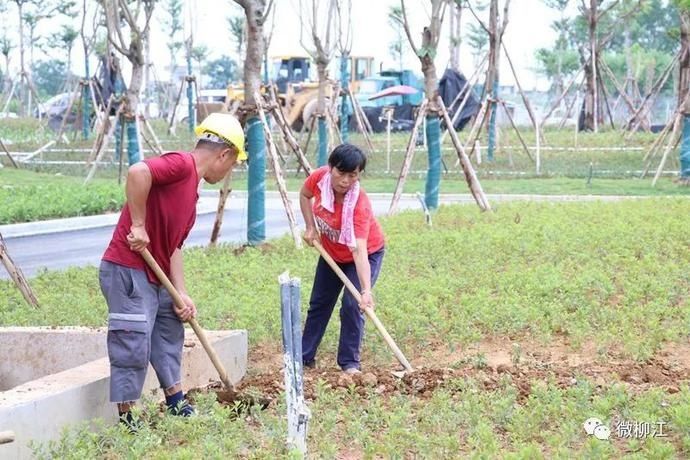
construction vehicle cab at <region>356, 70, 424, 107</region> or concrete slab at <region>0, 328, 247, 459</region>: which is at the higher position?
concrete slab at <region>0, 328, 247, 459</region>

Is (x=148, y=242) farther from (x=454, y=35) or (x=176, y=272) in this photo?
(x=454, y=35)

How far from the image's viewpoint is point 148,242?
5113mm

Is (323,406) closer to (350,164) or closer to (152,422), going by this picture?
(152,422)

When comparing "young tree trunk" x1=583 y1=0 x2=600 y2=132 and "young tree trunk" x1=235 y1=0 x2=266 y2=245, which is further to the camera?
"young tree trunk" x1=583 y1=0 x2=600 y2=132

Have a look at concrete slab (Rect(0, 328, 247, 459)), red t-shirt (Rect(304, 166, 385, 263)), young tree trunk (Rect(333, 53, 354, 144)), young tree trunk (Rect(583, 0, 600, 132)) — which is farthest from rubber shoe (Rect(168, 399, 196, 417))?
young tree trunk (Rect(583, 0, 600, 132))

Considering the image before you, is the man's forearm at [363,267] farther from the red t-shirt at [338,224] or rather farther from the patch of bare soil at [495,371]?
the patch of bare soil at [495,371]

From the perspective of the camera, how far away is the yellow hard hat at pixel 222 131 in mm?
5246

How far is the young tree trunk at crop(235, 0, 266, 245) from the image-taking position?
11492 millimetres

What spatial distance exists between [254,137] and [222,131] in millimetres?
6314

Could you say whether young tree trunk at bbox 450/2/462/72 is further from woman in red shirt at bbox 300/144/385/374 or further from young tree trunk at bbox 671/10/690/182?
woman in red shirt at bbox 300/144/385/374

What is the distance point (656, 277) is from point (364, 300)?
307 cm

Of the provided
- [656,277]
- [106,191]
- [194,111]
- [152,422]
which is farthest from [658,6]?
[152,422]

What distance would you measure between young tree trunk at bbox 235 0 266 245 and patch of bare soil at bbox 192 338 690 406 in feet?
14.0

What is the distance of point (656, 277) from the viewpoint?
340 inches
